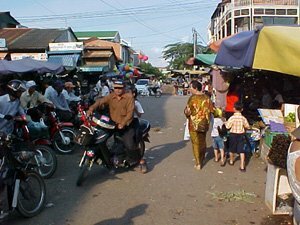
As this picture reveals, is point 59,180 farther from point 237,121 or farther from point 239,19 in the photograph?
point 239,19

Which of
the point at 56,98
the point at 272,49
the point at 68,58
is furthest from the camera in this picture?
the point at 68,58

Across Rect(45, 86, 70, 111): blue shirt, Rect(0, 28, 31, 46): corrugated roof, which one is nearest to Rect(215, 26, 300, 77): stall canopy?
Rect(45, 86, 70, 111): blue shirt

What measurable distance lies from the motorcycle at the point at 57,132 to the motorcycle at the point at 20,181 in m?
3.58

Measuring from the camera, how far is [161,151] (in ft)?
30.9

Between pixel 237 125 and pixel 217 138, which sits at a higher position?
pixel 237 125

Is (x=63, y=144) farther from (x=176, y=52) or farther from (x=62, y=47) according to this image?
(x=176, y=52)

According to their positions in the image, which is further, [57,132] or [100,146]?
[57,132]

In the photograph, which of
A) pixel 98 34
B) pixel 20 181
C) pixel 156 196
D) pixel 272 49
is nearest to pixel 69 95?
pixel 156 196

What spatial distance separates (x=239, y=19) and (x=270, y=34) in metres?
36.0

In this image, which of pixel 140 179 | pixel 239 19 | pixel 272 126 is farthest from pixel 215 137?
pixel 239 19

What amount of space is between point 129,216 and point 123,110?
7.68ft

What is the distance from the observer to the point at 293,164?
277cm

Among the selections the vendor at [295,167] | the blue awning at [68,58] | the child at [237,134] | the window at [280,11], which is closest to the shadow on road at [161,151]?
the child at [237,134]

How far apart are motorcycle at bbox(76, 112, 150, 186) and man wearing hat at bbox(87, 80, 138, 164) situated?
0.40 ft
